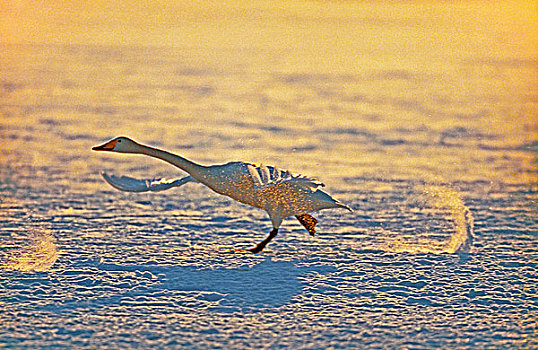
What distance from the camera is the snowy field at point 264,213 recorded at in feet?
18.3

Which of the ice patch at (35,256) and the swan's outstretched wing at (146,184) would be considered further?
the swan's outstretched wing at (146,184)

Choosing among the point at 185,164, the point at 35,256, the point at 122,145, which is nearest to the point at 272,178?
the point at 185,164

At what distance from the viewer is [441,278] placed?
646cm

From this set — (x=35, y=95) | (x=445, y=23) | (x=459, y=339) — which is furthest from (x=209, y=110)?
(x=445, y=23)

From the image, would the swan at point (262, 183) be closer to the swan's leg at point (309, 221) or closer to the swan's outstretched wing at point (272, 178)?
the swan's outstretched wing at point (272, 178)

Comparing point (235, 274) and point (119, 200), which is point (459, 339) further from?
point (119, 200)

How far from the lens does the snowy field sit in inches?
220

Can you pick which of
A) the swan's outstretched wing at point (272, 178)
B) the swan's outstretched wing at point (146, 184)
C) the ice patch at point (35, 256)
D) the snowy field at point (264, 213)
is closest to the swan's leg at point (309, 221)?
the snowy field at point (264, 213)

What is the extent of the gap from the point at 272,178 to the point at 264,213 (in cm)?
206

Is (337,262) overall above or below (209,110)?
below

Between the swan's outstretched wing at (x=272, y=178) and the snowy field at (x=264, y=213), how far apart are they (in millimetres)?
771

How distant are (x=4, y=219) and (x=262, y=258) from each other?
108 inches

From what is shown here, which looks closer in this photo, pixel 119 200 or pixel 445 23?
pixel 119 200

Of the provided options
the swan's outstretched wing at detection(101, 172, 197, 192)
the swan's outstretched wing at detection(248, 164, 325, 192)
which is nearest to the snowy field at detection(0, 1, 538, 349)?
the swan's outstretched wing at detection(101, 172, 197, 192)
